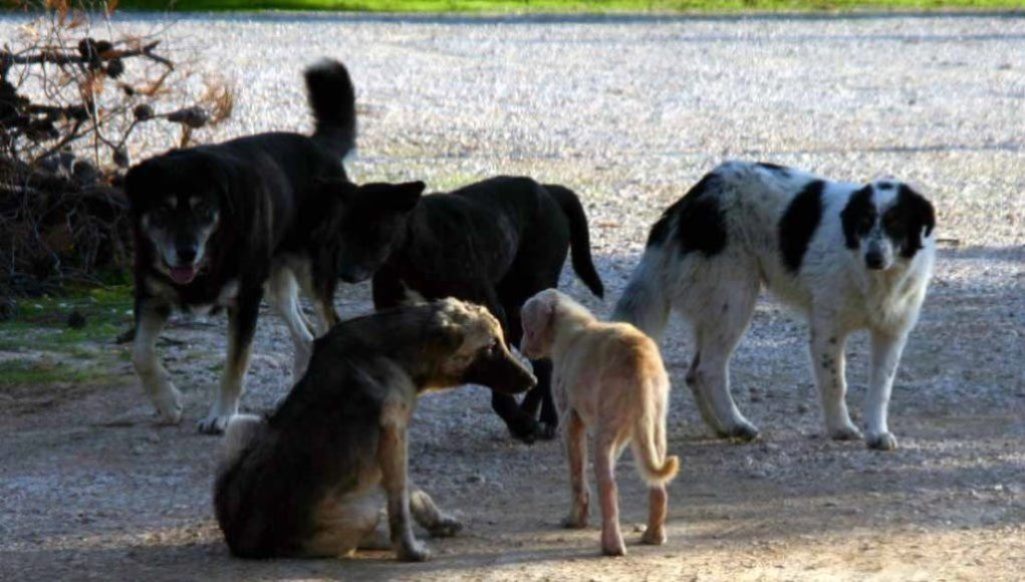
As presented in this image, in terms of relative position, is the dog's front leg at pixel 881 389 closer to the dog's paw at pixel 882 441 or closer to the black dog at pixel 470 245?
the dog's paw at pixel 882 441

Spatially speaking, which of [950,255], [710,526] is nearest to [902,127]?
[950,255]

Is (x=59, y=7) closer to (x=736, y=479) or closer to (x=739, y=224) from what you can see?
(x=739, y=224)

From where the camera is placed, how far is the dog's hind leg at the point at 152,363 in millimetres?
10133

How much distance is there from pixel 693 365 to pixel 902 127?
1230 cm

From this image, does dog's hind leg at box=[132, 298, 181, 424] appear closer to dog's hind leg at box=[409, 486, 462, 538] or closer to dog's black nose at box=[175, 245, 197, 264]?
dog's black nose at box=[175, 245, 197, 264]

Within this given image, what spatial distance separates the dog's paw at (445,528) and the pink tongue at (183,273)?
8.36 feet

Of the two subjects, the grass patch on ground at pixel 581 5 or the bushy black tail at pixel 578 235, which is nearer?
the bushy black tail at pixel 578 235

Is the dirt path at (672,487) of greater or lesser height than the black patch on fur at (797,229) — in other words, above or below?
below

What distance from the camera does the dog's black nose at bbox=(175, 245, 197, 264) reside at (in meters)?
9.70

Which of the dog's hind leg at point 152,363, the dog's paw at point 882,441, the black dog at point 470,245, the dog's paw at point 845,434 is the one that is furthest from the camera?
the dog's hind leg at point 152,363

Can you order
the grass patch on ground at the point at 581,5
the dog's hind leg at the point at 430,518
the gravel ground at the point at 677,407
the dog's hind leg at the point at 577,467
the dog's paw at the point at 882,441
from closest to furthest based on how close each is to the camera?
the gravel ground at the point at 677,407 < the dog's hind leg at the point at 430,518 < the dog's hind leg at the point at 577,467 < the dog's paw at the point at 882,441 < the grass patch on ground at the point at 581,5

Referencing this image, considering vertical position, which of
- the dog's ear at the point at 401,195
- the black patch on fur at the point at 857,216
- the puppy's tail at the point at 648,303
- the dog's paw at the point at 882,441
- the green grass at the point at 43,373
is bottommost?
the green grass at the point at 43,373

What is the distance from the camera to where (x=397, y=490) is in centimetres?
743

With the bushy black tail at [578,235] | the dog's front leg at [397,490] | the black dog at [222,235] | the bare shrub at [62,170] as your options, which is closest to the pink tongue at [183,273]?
the black dog at [222,235]
